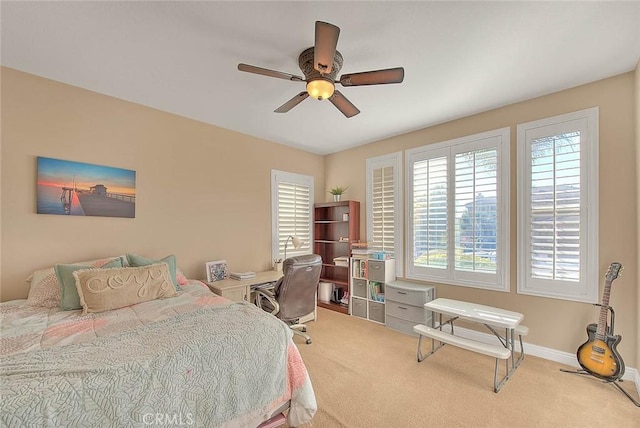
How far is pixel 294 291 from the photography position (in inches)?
121

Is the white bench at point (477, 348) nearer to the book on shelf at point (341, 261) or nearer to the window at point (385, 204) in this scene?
the window at point (385, 204)

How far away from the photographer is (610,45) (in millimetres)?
2076

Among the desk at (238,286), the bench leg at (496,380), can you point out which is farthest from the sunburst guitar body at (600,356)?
the desk at (238,286)

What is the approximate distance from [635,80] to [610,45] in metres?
0.64

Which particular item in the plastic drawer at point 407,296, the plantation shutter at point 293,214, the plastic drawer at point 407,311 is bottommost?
the plastic drawer at point 407,311

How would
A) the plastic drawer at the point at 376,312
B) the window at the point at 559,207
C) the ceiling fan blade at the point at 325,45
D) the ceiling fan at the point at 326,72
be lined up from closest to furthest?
1. the ceiling fan blade at the point at 325,45
2. the ceiling fan at the point at 326,72
3. the window at the point at 559,207
4. the plastic drawer at the point at 376,312

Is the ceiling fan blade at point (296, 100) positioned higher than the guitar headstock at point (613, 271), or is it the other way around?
the ceiling fan blade at point (296, 100)

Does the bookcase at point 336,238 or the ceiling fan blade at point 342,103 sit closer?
the ceiling fan blade at point 342,103

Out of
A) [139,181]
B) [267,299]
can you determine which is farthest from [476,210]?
[139,181]

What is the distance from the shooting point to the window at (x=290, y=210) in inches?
171

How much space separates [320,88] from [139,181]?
233 cm

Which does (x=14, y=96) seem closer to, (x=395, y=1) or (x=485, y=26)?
(x=395, y=1)

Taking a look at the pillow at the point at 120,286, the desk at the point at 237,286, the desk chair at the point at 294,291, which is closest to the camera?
the pillow at the point at 120,286

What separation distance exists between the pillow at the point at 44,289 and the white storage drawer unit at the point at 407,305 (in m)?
3.44
